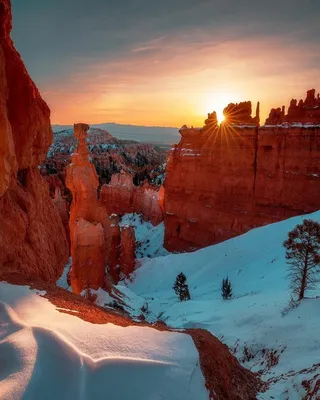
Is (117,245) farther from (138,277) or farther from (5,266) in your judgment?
(5,266)

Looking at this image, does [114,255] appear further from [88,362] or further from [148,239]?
[88,362]

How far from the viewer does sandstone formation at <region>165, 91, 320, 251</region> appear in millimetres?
25562

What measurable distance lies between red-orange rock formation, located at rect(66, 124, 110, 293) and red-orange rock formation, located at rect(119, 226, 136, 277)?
7.47 metres

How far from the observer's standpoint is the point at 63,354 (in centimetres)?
398

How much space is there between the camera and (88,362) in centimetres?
396

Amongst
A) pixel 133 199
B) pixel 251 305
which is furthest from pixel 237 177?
pixel 133 199

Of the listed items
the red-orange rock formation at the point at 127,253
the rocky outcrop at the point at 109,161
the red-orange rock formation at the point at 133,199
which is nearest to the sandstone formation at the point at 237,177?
the red-orange rock formation at the point at 127,253

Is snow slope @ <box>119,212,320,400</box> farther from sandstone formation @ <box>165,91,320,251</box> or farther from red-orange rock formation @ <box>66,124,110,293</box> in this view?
sandstone formation @ <box>165,91,320,251</box>

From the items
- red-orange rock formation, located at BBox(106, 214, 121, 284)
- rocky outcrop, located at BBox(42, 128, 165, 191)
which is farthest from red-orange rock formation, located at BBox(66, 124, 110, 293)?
rocky outcrop, located at BBox(42, 128, 165, 191)

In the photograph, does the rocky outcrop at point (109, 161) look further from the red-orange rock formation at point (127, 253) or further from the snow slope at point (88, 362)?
the snow slope at point (88, 362)

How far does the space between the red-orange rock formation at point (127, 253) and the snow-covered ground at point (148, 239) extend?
8.02 metres

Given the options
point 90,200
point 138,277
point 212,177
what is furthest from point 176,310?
point 212,177

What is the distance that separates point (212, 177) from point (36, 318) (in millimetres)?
25279

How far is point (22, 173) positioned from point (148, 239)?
2937 centimetres
